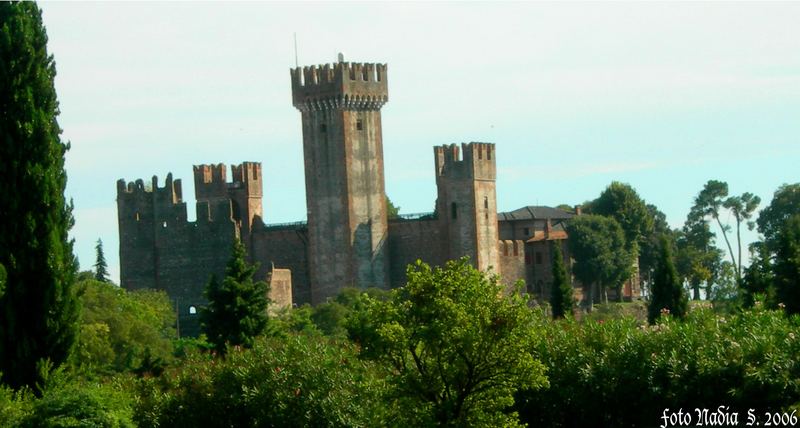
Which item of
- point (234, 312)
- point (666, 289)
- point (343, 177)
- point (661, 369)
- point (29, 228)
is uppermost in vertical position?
point (343, 177)

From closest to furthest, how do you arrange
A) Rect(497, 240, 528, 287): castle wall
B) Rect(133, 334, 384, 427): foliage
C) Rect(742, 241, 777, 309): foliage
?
1. Rect(133, 334, 384, 427): foliage
2. Rect(742, 241, 777, 309): foliage
3. Rect(497, 240, 528, 287): castle wall

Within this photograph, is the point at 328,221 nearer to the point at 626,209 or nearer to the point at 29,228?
the point at 626,209

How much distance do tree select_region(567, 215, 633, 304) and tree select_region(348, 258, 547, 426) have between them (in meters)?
67.4

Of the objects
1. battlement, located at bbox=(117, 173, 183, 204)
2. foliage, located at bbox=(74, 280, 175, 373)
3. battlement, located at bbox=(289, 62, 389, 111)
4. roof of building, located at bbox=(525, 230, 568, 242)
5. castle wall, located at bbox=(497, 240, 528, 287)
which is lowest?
foliage, located at bbox=(74, 280, 175, 373)

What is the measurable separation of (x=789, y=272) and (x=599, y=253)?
171 feet

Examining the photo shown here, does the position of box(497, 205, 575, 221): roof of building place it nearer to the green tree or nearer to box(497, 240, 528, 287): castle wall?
box(497, 240, 528, 287): castle wall

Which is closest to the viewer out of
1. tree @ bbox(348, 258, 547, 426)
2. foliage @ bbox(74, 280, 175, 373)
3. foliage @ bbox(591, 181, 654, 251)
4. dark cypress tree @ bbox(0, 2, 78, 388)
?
tree @ bbox(348, 258, 547, 426)

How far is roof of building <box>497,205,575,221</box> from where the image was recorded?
365 ft

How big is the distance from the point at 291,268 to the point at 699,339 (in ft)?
186

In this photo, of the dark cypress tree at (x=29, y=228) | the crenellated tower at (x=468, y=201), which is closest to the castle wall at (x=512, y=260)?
the crenellated tower at (x=468, y=201)

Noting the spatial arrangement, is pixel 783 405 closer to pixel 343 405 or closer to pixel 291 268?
pixel 343 405

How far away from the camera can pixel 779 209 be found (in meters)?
123

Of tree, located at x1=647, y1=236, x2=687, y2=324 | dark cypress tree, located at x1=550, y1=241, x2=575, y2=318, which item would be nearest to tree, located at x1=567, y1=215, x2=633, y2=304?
dark cypress tree, located at x1=550, y1=241, x2=575, y2=318

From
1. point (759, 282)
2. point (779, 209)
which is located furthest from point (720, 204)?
point (759, 282)
